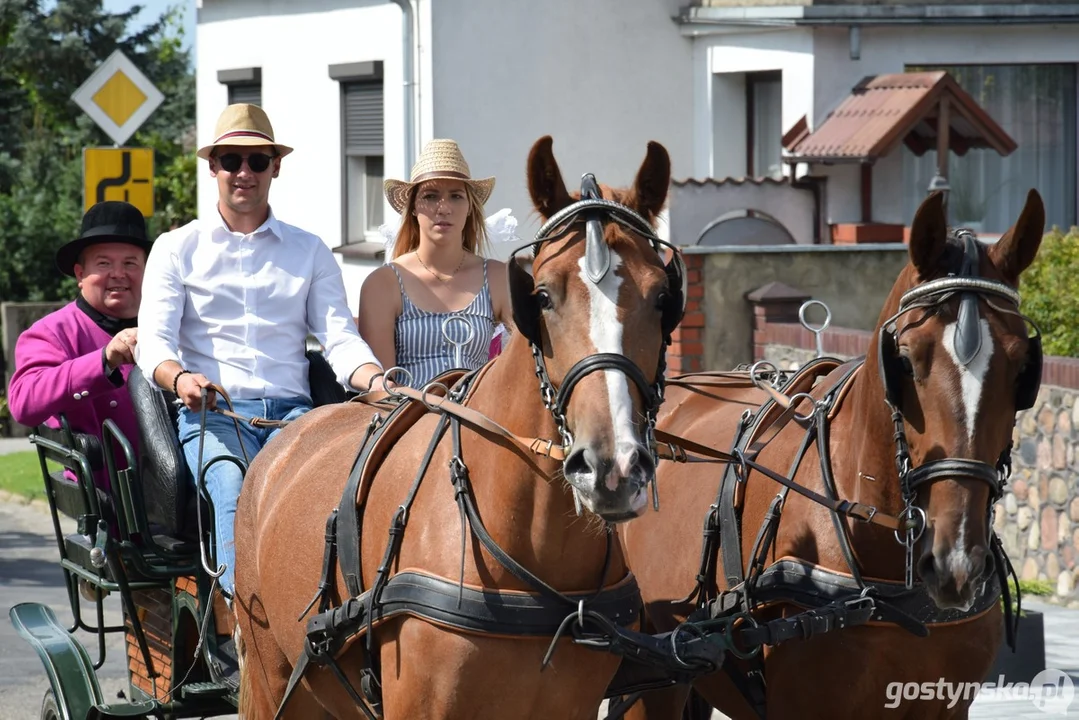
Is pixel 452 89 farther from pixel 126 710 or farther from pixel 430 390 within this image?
pixel 430 390

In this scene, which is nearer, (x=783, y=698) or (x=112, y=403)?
(x=783, y=698)

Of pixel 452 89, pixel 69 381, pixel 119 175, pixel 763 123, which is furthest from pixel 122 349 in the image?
pixel 763 123

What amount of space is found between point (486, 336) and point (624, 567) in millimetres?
2016

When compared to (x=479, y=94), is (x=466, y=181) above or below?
below

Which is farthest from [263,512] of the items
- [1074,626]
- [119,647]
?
[1074,626]

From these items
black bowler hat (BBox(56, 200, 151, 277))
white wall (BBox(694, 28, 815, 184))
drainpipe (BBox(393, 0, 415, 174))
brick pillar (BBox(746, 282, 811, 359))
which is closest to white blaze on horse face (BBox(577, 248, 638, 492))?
black bowler hat (BBox(56, 200, 151, 277))

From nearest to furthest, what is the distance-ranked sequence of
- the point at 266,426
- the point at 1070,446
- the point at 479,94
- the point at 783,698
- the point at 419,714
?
the point at 419,714, the point at 783,698, the point at 266,426, the point at 1070,446, the point at 479,94

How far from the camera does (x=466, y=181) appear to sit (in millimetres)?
5766

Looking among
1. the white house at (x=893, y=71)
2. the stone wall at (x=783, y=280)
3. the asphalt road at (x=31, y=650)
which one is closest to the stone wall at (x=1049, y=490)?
the asphalt road at (x=31, y=650)

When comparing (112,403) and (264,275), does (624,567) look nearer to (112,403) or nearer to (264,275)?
(264,275)

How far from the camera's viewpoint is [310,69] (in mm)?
17500

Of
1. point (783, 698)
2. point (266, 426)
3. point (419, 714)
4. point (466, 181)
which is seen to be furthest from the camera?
point (466, 181)

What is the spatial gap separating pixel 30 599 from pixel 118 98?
3515mm

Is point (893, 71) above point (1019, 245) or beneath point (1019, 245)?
above
